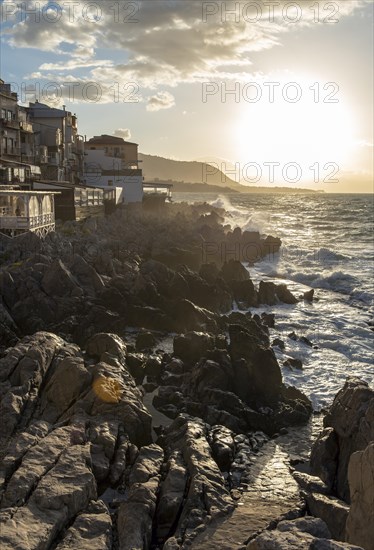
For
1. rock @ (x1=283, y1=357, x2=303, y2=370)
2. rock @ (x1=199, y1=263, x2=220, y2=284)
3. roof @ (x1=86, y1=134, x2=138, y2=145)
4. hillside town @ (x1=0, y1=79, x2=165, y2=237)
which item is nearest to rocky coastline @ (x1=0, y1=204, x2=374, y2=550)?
rock @ (x1=283, y1=357, x2=303, y2=370)

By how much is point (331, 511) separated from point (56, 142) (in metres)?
71.8

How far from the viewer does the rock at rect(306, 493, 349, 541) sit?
31.9 feet

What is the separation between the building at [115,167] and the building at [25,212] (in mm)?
25860

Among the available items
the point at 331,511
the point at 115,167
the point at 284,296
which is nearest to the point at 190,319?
the point at 284,296

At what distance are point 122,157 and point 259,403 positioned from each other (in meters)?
86.9

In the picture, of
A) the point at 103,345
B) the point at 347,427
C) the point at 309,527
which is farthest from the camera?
the point at 103,345

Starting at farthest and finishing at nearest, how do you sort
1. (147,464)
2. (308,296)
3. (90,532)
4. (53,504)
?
(308,296)
(147,464)
(53,504)
(90,532)

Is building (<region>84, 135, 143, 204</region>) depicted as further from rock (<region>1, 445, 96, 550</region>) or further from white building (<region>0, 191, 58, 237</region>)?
rock (<region>1, 445, 96, 550</region>)

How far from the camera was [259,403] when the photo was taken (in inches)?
666

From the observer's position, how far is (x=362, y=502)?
8453 mm

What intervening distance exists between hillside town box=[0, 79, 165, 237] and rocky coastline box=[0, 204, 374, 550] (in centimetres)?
1438

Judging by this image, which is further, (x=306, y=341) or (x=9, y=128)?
(x=9, y=128)

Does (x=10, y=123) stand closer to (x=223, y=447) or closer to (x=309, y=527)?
(x=223, y=447)

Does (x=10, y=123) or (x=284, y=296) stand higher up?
(x=10, y=123)
